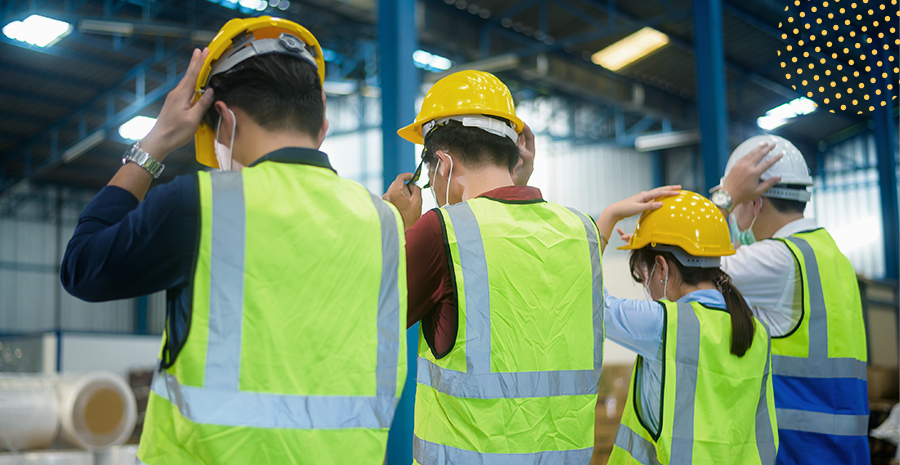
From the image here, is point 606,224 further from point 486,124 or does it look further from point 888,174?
point 888,174

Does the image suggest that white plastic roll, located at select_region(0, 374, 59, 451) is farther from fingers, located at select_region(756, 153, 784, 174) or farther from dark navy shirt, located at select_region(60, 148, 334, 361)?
fingers, located at select_region(756, 153, 784, 174)

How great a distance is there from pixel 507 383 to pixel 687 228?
1.17 metres

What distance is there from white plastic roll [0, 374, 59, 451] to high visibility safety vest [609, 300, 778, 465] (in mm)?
4035

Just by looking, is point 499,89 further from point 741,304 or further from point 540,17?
point 540,17

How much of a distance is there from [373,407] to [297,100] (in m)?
0.75

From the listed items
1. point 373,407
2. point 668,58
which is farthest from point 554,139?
point 373,407

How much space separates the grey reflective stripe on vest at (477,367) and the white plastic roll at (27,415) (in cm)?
383

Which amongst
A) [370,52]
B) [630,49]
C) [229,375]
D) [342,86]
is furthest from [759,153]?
[630,49]

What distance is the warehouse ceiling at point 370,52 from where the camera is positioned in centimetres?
1610

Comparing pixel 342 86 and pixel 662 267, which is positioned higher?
pixel 342 86

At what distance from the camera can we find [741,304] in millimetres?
2703

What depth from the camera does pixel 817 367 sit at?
10.2 feet

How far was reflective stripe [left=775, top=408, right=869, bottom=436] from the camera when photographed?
10.1 ft

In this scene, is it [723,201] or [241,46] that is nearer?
[241,46]
